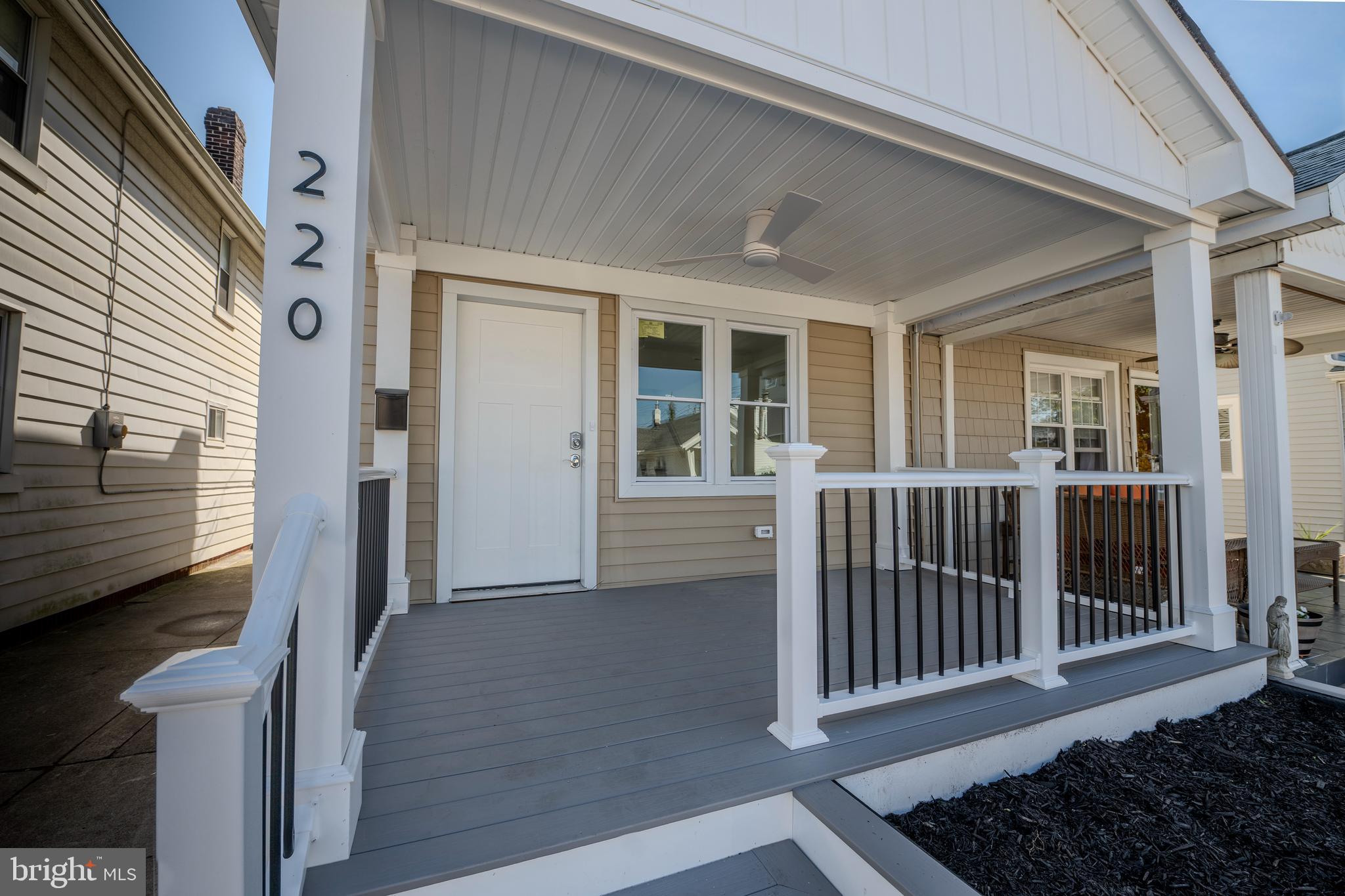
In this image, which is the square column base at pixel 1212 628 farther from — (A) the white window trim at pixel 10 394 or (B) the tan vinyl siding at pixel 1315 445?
(A) the white window trim at pixel 10 394

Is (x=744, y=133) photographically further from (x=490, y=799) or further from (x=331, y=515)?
(x=490, y=799)

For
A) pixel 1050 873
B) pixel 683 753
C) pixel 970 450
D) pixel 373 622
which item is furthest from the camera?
pixel 970 450

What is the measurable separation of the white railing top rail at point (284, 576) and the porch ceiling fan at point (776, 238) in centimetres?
226

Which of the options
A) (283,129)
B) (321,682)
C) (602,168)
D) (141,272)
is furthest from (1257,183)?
(141,272)

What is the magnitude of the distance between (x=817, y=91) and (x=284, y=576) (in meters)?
2.23

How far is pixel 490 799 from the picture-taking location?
1501mm

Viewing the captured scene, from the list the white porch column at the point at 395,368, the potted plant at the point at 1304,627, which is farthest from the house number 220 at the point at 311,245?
the potted plant at the point at 1304,627

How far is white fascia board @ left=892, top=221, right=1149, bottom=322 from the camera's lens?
3280mm

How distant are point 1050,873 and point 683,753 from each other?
3.41 feet

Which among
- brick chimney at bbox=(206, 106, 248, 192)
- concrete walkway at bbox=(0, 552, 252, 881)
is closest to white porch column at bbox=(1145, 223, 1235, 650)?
concrete walkway at bbox=(0, 552, 252, 881)

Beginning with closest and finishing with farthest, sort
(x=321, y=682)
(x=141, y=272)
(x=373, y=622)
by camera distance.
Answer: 1. (x=321, y=682)
2. (x=373, y=622)
3. (x=141, y=272)

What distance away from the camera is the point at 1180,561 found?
2984mm

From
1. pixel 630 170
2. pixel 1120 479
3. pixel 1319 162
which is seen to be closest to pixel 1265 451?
pixel 1120 479

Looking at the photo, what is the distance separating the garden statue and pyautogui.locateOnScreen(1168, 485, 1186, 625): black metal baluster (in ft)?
1.54
